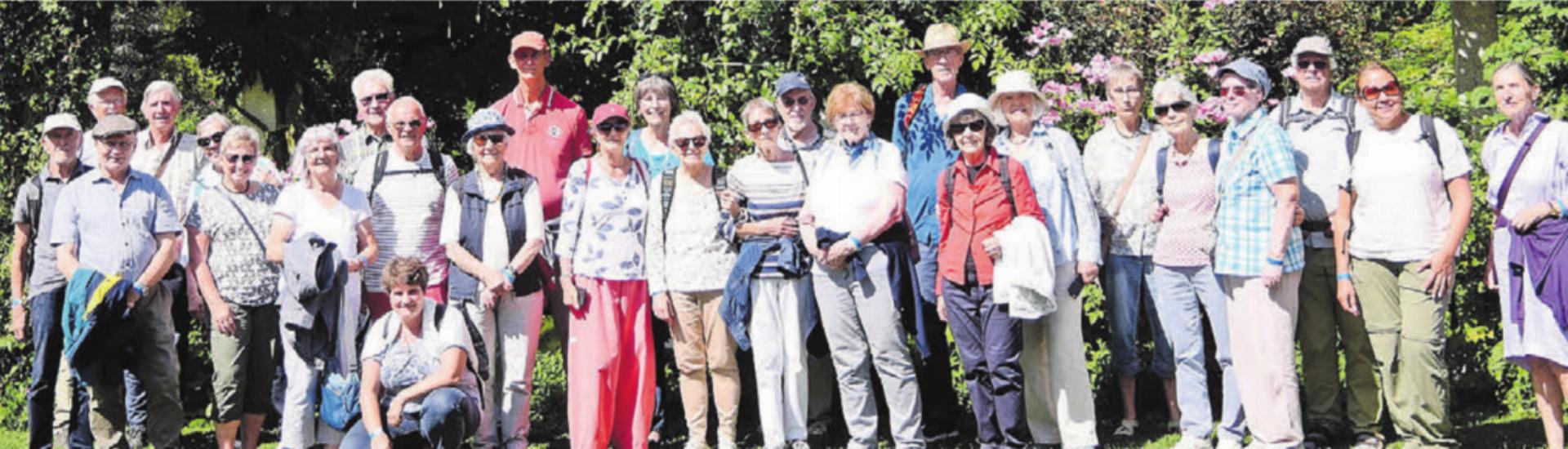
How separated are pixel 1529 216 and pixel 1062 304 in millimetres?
1909

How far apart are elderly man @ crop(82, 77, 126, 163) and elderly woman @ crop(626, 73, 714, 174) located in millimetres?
2608

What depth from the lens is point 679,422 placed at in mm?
8219

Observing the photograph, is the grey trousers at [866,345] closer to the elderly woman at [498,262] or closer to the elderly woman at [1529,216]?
the elderly woman at [498,262]

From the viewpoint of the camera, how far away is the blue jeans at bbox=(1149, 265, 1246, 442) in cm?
664

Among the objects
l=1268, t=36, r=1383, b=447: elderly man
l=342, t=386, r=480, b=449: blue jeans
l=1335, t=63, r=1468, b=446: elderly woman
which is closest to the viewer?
l=342, t=386, r=480, b=449: blue jeans

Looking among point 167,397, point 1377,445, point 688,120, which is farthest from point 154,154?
point 1377,445

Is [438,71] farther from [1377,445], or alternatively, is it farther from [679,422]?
[1377,445]

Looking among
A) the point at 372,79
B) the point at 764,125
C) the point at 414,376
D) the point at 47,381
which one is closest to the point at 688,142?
the point at 764,125

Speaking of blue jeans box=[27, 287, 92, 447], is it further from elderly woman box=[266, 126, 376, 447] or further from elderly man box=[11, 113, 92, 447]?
elderly woman box=[266, 126, 376, 447]

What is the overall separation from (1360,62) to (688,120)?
17.4 feet

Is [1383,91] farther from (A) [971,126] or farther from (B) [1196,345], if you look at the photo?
(A) [971,126]

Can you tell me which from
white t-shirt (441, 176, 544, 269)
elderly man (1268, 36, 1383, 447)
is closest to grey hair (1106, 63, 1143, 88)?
elderly man (1268, 36, 1383, 447)

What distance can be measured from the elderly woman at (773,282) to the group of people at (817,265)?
13 millimetres

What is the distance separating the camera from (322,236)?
658cm
